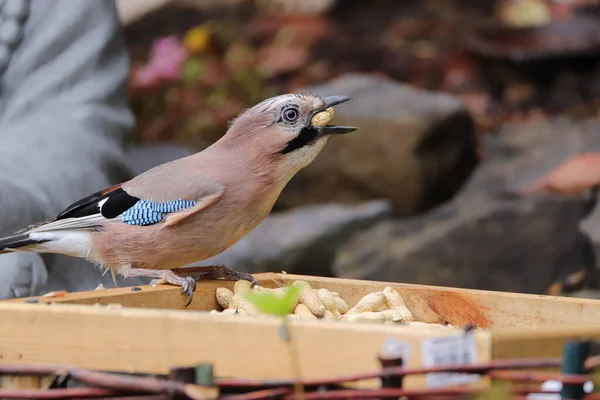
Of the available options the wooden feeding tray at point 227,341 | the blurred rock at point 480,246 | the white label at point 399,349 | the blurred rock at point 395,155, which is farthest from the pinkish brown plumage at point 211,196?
the blurred rock at point 395,155

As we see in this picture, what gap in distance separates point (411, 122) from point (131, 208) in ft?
13.8

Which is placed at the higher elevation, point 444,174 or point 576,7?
point 576,7

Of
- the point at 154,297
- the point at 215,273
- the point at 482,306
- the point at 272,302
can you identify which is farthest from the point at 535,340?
the point at 215,273

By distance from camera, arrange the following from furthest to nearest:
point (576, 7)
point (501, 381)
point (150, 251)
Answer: point (576, 7) < point (150, 251) < point (501, 381)

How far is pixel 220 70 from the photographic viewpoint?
27.4ft

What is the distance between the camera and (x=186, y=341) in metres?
1.64

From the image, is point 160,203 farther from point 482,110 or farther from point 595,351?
point 482,110

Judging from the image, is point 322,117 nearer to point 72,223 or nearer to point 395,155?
point 72,223

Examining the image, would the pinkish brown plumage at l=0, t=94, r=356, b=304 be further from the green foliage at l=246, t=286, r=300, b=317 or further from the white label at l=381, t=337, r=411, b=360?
the green foliage at l=246, t=286, r=300, b=317

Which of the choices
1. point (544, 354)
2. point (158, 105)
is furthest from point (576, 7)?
point (544, 354)

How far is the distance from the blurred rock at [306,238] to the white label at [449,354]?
4660 mm

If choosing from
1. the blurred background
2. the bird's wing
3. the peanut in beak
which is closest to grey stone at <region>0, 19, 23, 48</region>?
the blurred background

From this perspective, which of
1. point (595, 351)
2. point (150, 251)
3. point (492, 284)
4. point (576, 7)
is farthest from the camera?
point (576, 7)

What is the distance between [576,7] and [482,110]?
4.54ft
